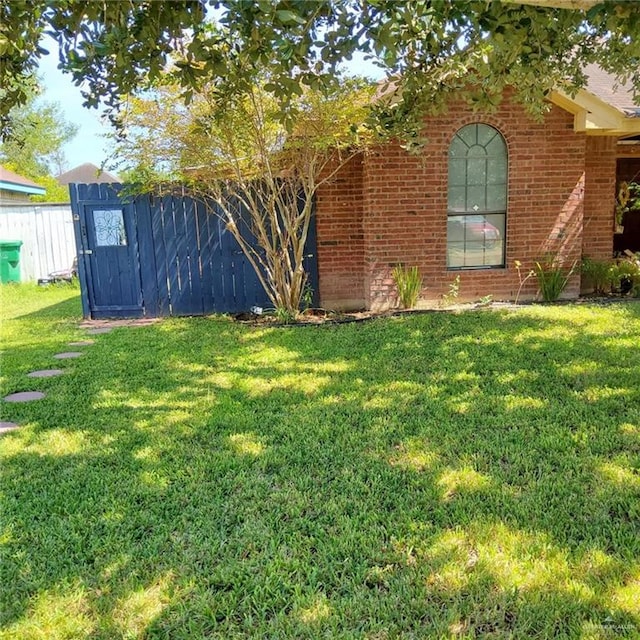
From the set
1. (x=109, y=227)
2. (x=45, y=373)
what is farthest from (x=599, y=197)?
(x=45, y=373)

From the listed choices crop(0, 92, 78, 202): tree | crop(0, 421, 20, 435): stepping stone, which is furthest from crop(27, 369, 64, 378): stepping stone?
crop(0, 92, 78, 202): tree

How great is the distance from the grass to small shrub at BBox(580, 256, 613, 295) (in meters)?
3.32

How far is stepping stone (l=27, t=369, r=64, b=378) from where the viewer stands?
5.31m

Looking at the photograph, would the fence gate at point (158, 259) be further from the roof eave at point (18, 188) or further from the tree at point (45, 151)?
the tree at point (45, 151)

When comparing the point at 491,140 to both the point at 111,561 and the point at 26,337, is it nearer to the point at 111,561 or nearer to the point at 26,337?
the point at 26,337

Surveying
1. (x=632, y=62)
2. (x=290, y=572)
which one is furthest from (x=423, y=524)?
(x=632, y=62)

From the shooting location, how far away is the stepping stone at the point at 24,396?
464cm

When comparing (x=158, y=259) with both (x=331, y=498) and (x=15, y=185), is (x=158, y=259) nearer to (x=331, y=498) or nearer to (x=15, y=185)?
(x=331, y=498)

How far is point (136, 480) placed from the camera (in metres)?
3.18

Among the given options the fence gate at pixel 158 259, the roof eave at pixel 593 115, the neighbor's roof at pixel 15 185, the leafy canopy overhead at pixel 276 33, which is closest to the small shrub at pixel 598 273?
the roof eave at pixel 593 115

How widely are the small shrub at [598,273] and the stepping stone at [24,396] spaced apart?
24.7 ft

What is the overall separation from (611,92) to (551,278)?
3735mm

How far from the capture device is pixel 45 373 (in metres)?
5.41

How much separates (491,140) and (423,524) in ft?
22.1
